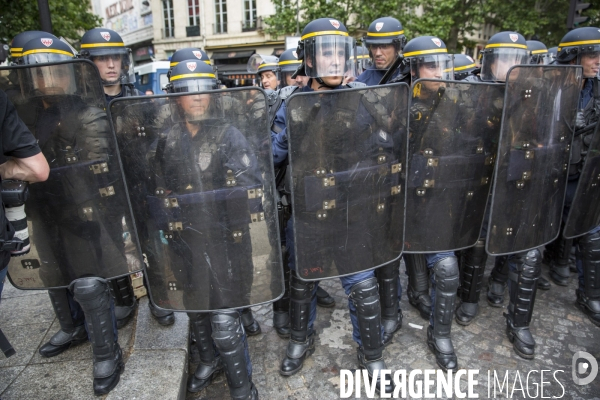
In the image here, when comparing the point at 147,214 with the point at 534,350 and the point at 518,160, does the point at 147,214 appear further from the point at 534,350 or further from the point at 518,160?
the point at 534,350

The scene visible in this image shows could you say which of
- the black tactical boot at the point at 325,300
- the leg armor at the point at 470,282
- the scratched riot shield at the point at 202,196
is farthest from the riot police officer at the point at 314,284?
the leg armor at the point at 470,282

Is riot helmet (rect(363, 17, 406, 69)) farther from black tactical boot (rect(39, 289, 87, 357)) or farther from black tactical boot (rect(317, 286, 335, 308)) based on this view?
black tactical boot (rect(39, 289, 87, 357))

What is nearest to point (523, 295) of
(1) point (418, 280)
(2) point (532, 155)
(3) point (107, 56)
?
(1) point (418, 280)

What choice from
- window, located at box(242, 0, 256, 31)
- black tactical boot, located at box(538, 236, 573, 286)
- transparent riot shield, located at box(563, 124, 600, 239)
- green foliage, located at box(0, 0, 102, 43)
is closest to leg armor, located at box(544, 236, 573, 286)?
black tactical boot, located at box(538, 236, 573, 286)

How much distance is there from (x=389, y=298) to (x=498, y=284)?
1100mm

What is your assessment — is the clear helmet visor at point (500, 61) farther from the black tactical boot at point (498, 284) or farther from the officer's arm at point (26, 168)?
the officer's arm at point (26, 168)

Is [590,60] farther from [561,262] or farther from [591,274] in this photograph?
[561,262]

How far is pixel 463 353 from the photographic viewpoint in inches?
111

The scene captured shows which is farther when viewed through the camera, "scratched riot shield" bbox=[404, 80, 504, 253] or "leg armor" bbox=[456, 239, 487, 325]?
"leg armor" bbox=[456, 239, 487, 325]

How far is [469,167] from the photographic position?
7.80 feet

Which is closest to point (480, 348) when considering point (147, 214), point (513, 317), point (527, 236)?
point (513, 317)

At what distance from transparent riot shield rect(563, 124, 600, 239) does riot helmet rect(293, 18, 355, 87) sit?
66.6 inches

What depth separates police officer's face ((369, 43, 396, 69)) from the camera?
3.90 meters

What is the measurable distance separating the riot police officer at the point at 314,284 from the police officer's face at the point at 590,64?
2.00 meters
